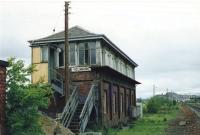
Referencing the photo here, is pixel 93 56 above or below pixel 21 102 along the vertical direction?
above

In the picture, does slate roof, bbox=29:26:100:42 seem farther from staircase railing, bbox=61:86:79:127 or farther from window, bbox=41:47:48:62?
staircase railing, bbox=61:86:79:127

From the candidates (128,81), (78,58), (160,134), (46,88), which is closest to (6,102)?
(46,88)

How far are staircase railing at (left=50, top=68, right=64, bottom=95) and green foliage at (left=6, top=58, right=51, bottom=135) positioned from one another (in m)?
14.9

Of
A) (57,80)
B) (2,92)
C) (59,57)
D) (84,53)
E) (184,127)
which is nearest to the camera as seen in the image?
(2,92)

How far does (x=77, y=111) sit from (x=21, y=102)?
14.4 m

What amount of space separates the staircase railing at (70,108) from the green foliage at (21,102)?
10.4 m

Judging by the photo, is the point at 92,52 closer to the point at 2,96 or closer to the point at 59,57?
the point at 59,57

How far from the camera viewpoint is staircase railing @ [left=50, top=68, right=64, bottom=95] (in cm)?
2916

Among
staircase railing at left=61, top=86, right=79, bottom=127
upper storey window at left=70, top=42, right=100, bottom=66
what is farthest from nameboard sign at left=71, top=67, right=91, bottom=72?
staircase railing at left=61, top=86, right=79, bottom=127

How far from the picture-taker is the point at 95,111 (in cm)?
2956

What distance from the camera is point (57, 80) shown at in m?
29.6

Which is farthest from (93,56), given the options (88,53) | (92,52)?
(88,53)

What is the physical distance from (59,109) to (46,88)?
50.1ft

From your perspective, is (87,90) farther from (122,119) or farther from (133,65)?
(133,65)
